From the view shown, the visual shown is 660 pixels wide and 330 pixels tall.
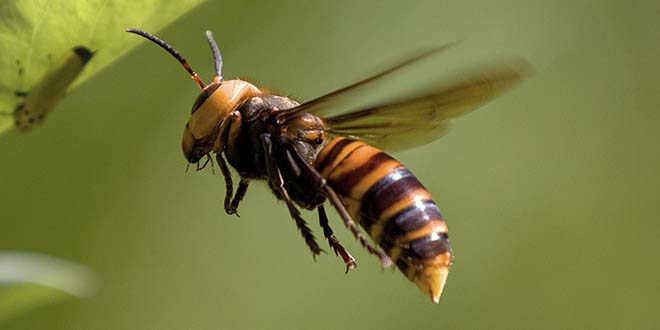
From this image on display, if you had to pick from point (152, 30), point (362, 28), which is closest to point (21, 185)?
point (152, 30)

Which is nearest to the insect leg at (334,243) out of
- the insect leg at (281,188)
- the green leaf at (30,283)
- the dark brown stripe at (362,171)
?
the insect leg at (281,188)

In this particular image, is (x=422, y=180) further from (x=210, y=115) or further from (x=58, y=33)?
(x=58, y=33)

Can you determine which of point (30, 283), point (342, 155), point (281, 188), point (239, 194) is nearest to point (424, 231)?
point (342, 155)

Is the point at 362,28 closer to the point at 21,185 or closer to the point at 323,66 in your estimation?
the point at 323,66

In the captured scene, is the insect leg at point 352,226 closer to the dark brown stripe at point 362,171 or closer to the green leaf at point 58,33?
the dark brown stripe at point 362,171

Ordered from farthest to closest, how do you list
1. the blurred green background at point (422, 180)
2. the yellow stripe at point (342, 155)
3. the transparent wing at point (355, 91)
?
the blurred green background at point (422, 180) < the yellow stripe at point (342, 155) < the transparent wing at point (355, 91)

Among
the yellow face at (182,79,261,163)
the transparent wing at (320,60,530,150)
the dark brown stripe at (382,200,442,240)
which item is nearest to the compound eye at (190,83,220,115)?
the yellow face at (182,79,261,163)
